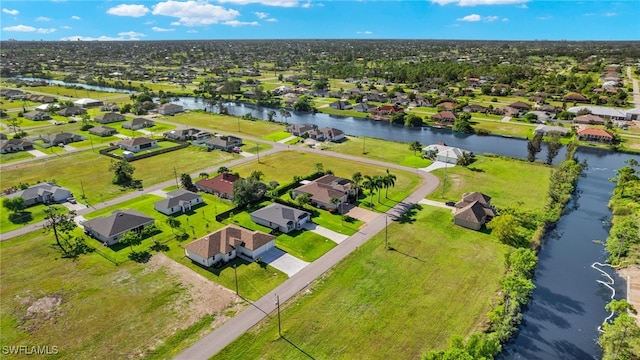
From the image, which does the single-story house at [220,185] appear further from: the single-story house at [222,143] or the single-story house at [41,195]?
the single-story house at [222,143]

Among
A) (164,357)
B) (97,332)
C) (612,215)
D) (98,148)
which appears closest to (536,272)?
(612,215)

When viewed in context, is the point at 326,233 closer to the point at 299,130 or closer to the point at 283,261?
the point at 283,261

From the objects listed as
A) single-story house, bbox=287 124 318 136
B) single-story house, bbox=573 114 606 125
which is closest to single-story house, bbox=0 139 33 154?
single-story house, bbox=287 124 318 136

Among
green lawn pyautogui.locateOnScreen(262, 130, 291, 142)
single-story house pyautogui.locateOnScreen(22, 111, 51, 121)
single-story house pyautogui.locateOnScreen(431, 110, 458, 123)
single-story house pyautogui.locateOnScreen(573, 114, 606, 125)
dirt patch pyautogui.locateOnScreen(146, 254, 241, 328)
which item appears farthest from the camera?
single-story house pyautogui.locateOnScreen(22, 111, 51, 121)

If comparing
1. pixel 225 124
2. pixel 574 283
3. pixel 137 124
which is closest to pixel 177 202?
pixel 574 283

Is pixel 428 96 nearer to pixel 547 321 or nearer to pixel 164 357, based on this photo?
pixel 547 321

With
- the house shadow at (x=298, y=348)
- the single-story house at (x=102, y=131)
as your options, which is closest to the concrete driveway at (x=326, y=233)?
the house shadow at (x=298, y=348)

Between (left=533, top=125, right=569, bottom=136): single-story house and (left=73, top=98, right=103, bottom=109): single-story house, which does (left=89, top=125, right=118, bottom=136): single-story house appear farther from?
(left=533, top=125, right=569, bottom=136): single-story house
